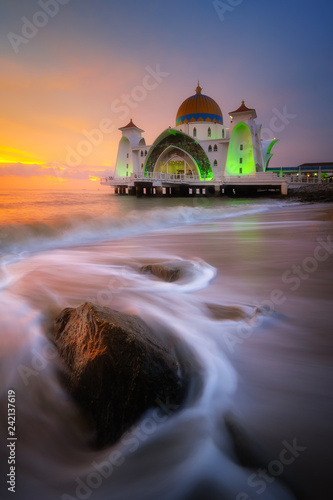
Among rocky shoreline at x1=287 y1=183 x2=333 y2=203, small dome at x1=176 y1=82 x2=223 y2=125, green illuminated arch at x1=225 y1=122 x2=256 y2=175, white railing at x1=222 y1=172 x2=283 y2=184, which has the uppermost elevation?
small dome at x1=176 y1=82 x2=223 y2=125

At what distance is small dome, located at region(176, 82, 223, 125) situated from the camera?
33.3m

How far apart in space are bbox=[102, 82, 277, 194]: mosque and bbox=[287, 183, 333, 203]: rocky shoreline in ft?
20.2

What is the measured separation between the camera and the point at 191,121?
110 feet

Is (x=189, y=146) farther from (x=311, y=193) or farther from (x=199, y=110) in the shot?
(x=311, y=193)

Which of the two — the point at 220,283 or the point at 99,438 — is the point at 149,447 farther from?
the point at 220,283

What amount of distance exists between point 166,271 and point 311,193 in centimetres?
1876

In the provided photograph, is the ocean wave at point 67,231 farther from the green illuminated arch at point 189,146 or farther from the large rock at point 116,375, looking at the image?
the green illuminated arch at point 189,146

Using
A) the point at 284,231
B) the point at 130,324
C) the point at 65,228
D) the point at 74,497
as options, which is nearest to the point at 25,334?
the point at 130,324

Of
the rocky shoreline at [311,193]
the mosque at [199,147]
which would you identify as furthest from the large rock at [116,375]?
the mosque at [199,147]

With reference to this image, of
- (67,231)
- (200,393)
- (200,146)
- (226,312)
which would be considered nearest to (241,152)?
(200,146)

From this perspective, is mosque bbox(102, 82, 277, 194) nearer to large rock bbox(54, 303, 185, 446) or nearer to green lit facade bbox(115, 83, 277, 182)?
green lit facade bbox(115, 83, 277, 182)

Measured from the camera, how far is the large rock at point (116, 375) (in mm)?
1238

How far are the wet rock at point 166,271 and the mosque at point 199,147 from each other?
24573 mm

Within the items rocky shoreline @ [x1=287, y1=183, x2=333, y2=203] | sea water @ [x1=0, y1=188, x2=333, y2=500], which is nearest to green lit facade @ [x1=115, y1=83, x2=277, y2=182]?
rocky shoreline @ [x1=287, y1=183, x2=333, y2=203]
